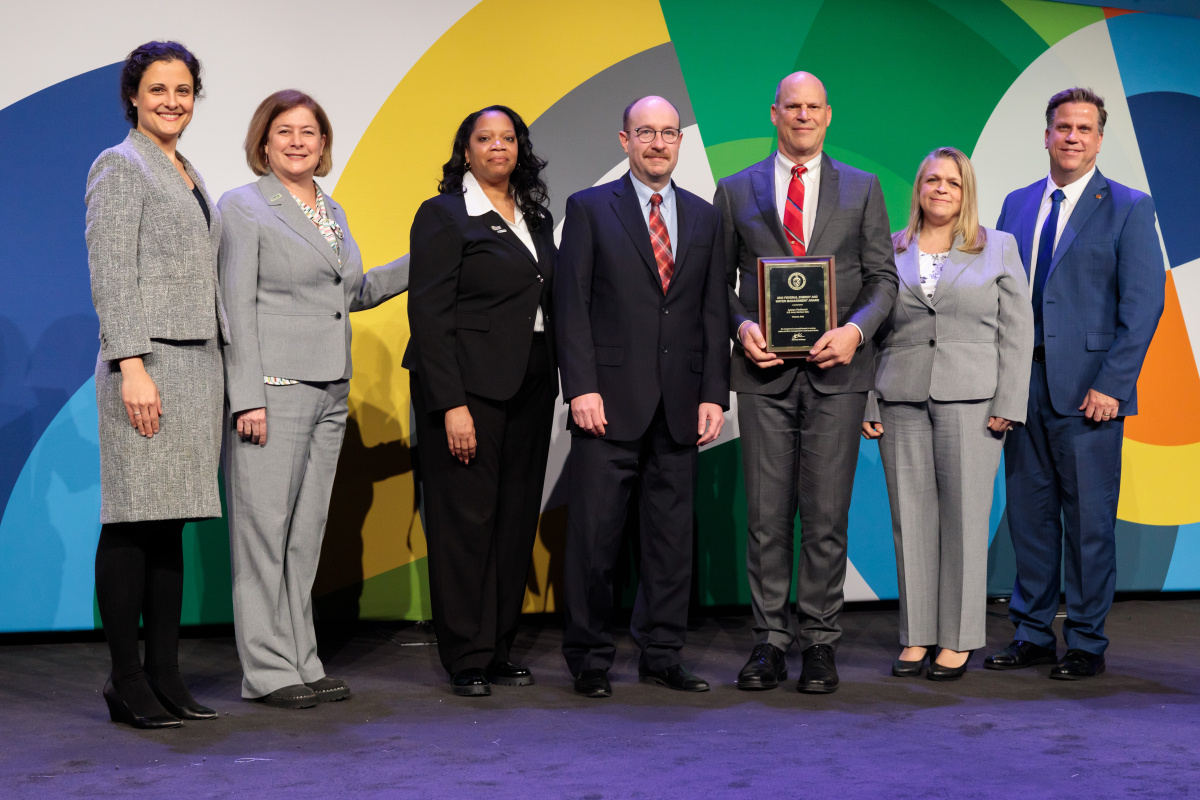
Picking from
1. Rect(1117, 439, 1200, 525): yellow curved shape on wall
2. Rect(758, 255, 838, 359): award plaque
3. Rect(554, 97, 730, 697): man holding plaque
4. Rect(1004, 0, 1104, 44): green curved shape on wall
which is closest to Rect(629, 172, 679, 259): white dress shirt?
Rect(554, 97, 730, 697): man holding plaque

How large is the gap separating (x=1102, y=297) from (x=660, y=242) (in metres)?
1.56

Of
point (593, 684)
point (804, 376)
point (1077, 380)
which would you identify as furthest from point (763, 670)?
point (1077, 380)

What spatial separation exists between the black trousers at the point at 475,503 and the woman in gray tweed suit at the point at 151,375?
63 centimetres

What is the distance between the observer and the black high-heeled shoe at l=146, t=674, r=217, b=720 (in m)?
2.73

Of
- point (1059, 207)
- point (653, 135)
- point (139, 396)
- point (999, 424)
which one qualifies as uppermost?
point (653, 135)

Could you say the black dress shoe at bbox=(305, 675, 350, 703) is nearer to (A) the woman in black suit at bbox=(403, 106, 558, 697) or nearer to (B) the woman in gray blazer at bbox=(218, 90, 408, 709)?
(B) the woman in gray blazer at bbox=(218, 90, 408, 709)

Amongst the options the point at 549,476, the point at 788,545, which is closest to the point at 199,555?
the point at 549,476

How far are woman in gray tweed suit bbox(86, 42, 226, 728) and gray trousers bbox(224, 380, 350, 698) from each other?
17cm

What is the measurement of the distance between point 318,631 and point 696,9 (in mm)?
3022

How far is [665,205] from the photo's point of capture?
316 centimetres

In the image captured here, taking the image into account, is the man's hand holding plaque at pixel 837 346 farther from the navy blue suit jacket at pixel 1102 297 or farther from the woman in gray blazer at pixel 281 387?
the woman in gray blazer at pixel 281 387

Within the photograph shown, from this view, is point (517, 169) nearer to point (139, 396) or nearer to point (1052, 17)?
point (139, 396)

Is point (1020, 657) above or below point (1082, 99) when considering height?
below

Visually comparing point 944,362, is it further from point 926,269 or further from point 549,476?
point 549,476
